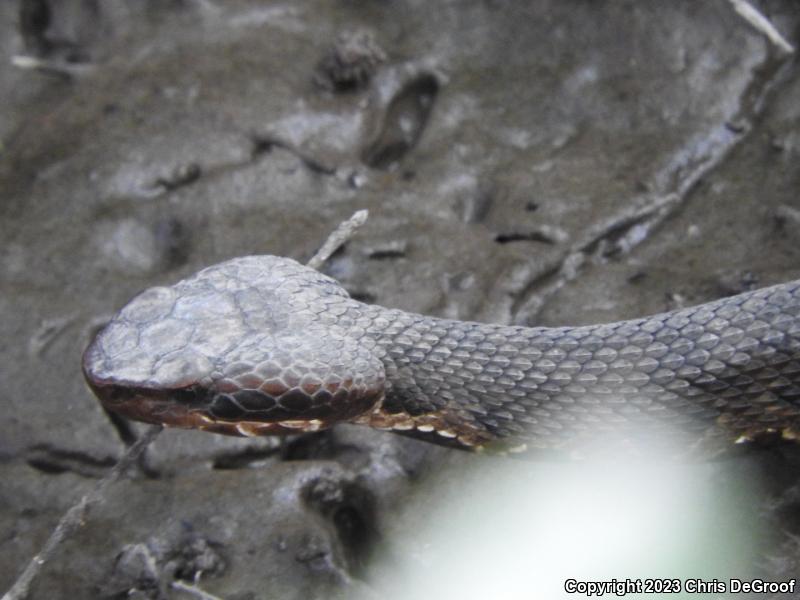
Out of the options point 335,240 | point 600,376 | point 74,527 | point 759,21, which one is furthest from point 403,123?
point 74,527

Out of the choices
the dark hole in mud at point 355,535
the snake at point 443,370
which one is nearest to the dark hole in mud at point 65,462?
the snake at point 443,370

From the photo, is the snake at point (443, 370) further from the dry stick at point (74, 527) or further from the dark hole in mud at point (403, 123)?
the dark hole in mud at point (403, 123)

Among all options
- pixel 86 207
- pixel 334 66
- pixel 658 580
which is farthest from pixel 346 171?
pixel 658 580

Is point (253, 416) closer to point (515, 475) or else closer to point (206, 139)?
point (515, 475)

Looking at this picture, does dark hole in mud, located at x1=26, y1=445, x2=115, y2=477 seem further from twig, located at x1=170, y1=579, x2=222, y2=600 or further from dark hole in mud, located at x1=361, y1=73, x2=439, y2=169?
dark hole in mud, located at x1=361, y1=73, x2=439, y2=169

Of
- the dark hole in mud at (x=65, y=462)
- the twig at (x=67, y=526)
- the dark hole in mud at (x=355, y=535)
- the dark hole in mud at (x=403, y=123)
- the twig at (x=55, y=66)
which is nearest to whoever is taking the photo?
the twig at (x=67, y=526)

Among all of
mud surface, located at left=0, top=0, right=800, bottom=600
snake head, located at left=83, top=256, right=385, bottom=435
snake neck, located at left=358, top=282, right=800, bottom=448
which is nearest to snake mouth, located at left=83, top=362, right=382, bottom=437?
A: snake head, located at left=83, top=256, right=385, bottom=435

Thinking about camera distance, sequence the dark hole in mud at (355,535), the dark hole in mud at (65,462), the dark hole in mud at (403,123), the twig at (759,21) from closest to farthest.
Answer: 1. the dark hole in mud at (355,535)
2. the dark hole in mud at (65,462)
3. the twig at (759,21)
4. the dark hole in mud at (403,123)
